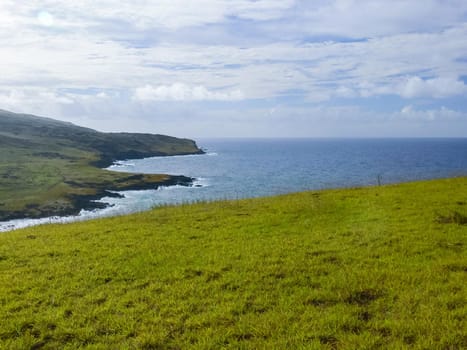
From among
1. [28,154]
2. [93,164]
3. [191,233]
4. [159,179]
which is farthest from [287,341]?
[28,154]

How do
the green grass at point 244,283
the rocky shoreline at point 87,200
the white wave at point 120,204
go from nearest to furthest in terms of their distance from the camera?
1. the green grass at point 244,283
2. the white wave at point 120,204
3. the rocky shoreline at point 87,200

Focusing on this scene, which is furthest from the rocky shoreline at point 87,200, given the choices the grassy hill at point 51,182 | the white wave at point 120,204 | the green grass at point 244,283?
the green grass at point 244,283

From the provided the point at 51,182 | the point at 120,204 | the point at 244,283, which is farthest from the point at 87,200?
the point at 244,283

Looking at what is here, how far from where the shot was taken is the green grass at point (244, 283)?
8227mm

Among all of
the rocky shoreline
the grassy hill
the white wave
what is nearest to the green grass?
the white wave

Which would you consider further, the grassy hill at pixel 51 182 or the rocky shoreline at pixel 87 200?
the grassy hill at pixel 51 182

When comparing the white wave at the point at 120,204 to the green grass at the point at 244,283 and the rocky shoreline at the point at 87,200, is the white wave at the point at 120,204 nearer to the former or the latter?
the rocky shoreline at the point at 87,200

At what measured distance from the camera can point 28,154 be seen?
159 metres

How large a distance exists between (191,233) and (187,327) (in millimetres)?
8126

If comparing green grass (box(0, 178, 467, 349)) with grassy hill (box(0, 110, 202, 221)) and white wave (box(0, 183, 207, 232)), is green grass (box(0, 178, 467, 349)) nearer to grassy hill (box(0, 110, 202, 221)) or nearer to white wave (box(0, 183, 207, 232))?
white wave (box(0, 183, 207, 232))

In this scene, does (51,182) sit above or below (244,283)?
below

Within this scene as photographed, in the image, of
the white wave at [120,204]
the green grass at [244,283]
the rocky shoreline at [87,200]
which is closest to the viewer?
the green grass at [244,283]

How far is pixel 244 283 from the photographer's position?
35.7 feet

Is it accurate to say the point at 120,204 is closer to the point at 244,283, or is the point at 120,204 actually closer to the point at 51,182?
the point at 51,182
